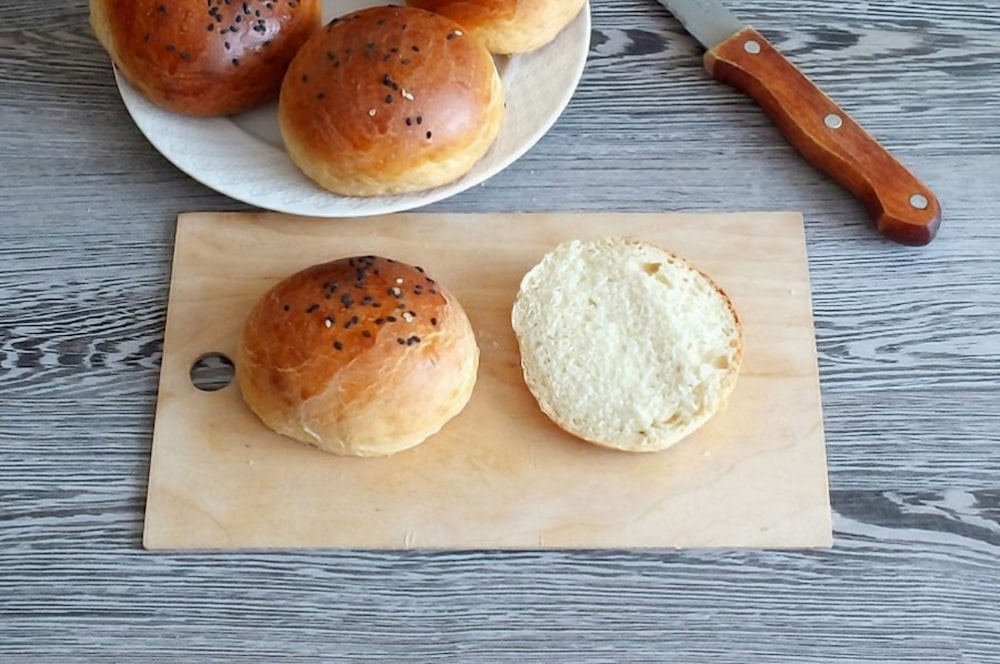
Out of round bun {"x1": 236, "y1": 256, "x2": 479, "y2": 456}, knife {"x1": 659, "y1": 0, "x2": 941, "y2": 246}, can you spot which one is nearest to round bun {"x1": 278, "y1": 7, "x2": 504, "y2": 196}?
round bun {"x1": 236, "y1": 256, "x2": 479, "y2": 456}

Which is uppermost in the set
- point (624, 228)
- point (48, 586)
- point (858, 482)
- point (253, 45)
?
point (253, 45)

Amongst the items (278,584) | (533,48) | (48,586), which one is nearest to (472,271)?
(533,48)

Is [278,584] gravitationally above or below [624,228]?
below

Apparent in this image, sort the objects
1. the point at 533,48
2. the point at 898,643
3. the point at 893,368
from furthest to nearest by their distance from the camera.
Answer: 1. the point at 533,48
2. the point at 893,368
3. the point at 898,643

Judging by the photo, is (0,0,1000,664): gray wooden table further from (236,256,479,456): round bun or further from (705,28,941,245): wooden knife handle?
(236,256,479,456): round bun

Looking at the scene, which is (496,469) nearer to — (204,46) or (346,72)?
(346,72)

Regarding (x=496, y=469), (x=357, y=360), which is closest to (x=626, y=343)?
(x=496, y=469)

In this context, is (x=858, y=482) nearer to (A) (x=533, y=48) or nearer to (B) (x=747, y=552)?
(B) (x=747, y=552)
